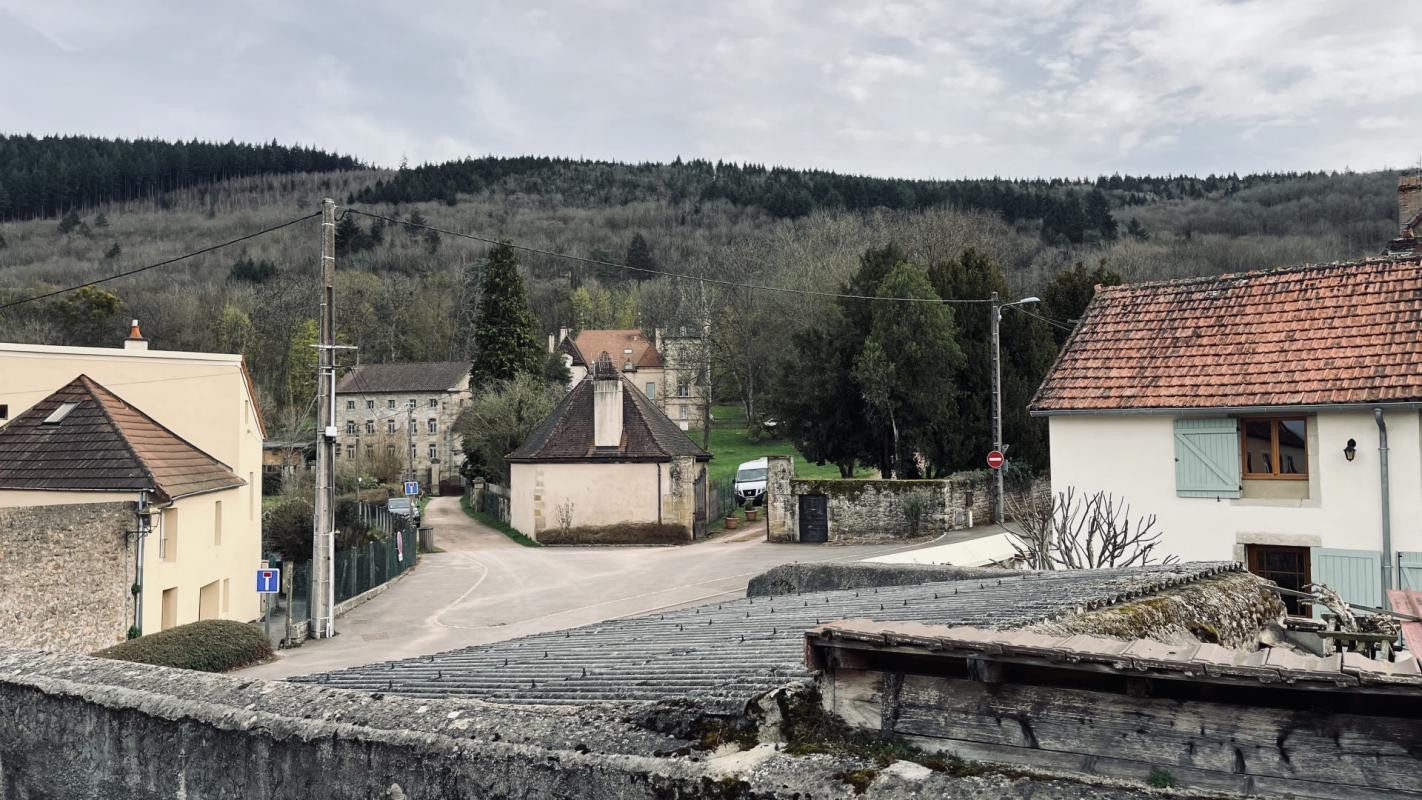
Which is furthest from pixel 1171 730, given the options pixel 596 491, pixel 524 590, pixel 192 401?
pixel 596 491

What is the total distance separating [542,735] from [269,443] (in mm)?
57176

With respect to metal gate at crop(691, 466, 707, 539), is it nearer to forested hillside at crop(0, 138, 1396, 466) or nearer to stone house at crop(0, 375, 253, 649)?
forested hillside at crop(0, 138, 1396, 466)

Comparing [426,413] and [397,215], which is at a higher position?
[397,215]

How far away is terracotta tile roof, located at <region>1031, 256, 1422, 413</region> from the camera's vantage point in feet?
50.2

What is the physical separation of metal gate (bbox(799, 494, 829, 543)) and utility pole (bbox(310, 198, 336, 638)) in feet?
49.1

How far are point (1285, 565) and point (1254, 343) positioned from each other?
3586mm

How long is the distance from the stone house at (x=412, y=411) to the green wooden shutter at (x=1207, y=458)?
54.1m

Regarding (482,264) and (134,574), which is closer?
(134,574)

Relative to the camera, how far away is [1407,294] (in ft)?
52.2

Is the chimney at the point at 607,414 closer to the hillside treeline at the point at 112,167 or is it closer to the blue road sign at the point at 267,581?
the blue road sign at the point at 267,581

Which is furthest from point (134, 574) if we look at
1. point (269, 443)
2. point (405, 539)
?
point (269, 443)

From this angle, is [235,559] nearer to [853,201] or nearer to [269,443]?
[269,443]

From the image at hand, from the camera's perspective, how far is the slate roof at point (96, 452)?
19.5 meters

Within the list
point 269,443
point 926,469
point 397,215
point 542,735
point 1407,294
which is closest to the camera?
point 542,735
